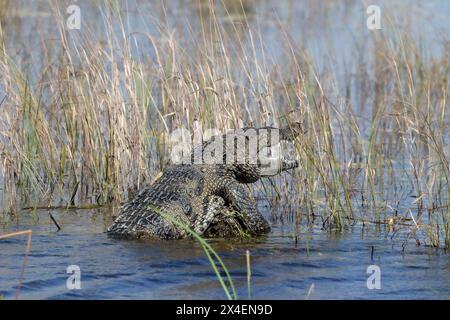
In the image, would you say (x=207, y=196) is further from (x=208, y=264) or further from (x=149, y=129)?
(x=149, y=129)

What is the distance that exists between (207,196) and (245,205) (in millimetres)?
329

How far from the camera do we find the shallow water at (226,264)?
5.54 metres

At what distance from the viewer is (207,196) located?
280 inches

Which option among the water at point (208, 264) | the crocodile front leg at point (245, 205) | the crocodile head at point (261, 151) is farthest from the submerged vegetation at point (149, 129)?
the crocodile front leg at point (245, 205)

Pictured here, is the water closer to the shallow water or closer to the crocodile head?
the shallow water

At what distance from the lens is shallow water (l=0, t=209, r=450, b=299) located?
218 inches

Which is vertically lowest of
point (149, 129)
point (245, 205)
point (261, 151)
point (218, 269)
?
point (218, 269)

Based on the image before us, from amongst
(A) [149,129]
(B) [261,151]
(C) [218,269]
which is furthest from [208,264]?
(A) [149,129]

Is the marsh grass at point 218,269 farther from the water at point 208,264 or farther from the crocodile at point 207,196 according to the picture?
the crocodile at point 207,196

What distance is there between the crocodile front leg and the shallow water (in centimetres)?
13

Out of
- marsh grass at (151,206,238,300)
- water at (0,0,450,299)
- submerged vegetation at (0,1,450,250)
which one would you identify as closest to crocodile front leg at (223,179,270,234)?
water at (0,0,450,299)

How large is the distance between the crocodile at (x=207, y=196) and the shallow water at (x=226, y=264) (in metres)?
0.16

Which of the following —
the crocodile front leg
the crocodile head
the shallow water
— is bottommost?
the shallow water
